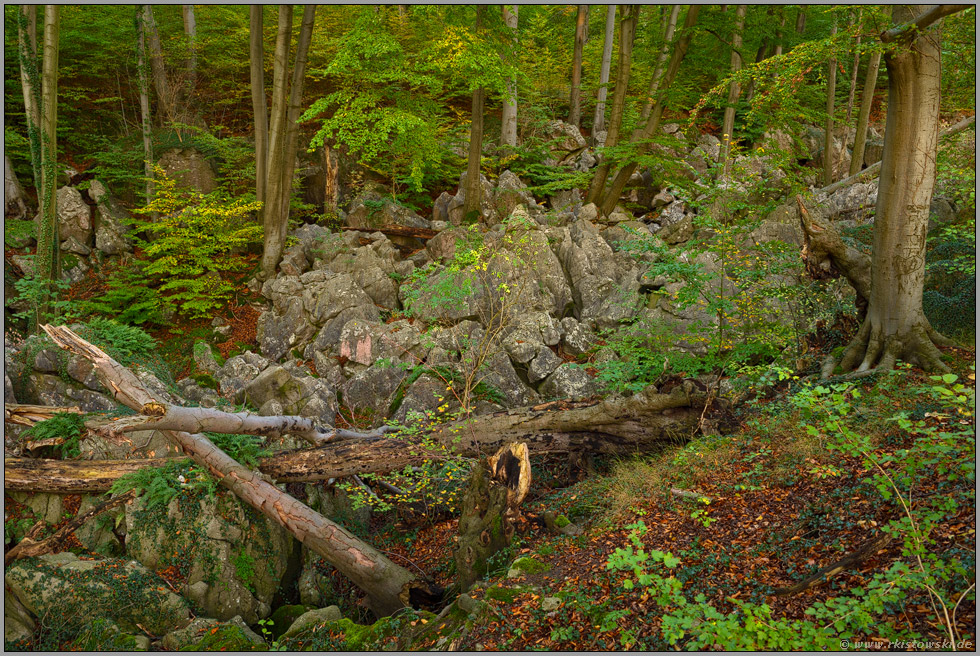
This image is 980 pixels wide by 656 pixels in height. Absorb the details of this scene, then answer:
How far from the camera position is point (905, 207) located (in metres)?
5.57

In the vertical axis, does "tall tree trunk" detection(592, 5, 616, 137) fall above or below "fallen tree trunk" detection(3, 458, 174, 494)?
above

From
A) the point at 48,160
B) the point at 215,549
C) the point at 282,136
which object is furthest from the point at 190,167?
the point at 215,549

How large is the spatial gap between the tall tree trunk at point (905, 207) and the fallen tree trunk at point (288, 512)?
548 cm

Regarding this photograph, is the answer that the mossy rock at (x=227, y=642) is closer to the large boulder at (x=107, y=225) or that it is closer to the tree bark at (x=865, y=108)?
the large boulder at (x=107, y=225)

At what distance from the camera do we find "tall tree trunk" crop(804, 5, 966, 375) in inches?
211

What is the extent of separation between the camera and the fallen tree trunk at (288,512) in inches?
215

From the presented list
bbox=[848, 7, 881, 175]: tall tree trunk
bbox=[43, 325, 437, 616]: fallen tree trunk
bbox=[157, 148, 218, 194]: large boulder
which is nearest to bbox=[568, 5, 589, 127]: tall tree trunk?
bbox=[848, 7, 881, 175]: tall tree trunk

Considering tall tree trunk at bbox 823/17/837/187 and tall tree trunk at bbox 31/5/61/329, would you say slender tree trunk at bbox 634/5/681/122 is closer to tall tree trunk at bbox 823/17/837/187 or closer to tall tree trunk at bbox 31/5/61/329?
tall tree trunk at bbox 823/17/837/187

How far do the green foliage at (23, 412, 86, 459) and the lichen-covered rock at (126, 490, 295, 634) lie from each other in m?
1.55

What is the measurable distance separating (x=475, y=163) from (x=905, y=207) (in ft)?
29.9

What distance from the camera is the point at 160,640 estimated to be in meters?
5.41

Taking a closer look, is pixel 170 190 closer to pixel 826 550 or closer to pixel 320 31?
pixel 320 31

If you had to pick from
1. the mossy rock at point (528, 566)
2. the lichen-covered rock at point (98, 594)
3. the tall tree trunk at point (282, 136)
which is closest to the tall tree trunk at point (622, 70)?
the tall tree trunk at point (282, 136)

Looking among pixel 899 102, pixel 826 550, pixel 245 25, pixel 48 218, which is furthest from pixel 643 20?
pixel 826 550
